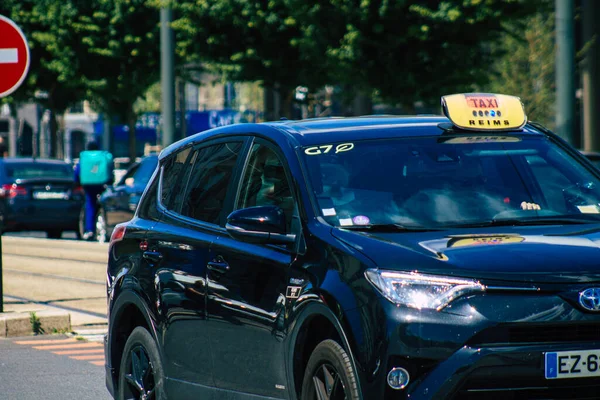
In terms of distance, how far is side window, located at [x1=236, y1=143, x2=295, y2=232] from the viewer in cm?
542

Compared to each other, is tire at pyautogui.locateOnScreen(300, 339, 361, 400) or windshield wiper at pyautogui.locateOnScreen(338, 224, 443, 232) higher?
windshield wiper at pyautogui.locateOnScreen(338, 224, 443, 232)

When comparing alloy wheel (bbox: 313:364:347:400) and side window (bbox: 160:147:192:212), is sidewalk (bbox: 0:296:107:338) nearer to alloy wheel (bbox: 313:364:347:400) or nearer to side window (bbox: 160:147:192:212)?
side window (bbox: 160:147:192:212)

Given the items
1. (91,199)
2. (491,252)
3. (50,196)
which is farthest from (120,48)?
(491,252)

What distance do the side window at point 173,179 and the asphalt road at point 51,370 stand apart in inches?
65.2

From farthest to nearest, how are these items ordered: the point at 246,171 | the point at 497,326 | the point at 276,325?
the point at 246,171
the point at 276,325
the point at 497,326

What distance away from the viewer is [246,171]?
571 cm

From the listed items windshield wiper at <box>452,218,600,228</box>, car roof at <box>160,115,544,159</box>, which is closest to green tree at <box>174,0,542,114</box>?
car roof at <box>160,115,544,159</box>

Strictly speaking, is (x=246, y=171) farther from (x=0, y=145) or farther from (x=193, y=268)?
(x=0, y=145)

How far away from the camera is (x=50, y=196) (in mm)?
25438

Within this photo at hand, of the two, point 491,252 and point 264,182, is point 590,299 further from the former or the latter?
point 264,182

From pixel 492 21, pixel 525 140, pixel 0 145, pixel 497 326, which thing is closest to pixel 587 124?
pixel 492 21

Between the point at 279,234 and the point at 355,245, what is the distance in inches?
21.1

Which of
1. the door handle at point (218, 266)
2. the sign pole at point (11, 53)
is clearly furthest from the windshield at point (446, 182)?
the sign pole at point (11, 53)

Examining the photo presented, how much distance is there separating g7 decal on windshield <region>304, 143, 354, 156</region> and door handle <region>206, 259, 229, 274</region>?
0.59m
